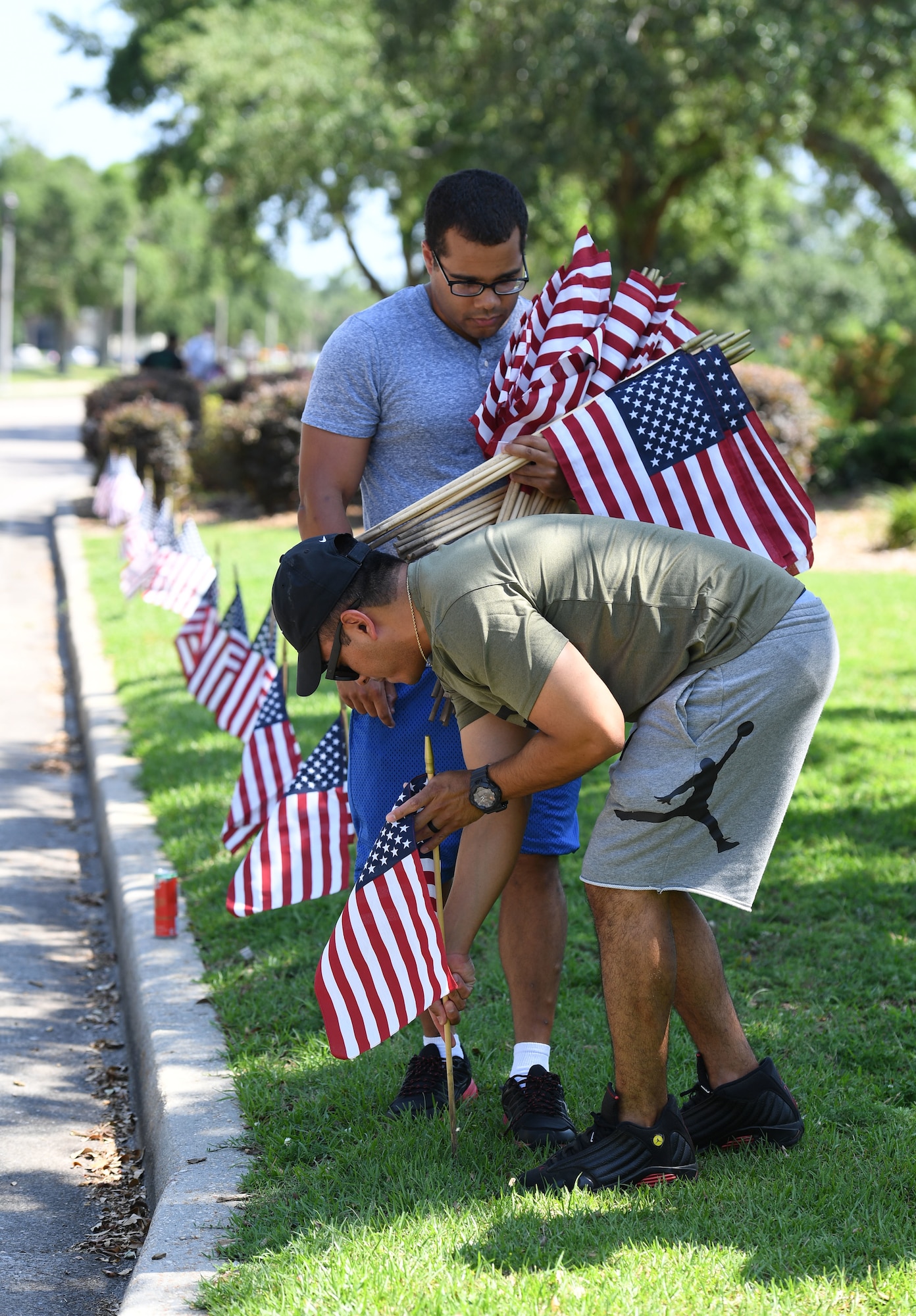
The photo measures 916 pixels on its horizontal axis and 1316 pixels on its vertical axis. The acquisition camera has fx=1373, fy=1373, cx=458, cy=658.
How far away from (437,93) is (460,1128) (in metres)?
19.9

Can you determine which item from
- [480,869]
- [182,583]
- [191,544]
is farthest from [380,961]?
[191,544]

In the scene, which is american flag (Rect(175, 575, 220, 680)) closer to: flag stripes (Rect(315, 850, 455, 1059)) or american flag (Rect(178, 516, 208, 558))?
american flag (Rect(178, 516, 208, 558))

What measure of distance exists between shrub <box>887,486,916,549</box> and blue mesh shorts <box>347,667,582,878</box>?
1161 centimetres

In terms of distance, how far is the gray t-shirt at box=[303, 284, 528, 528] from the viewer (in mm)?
3521

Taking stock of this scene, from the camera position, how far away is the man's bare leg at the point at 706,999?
326 cm

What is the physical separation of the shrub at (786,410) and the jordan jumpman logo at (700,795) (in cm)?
1353

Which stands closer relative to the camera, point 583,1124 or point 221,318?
point 583,1124

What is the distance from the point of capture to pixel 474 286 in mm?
3471

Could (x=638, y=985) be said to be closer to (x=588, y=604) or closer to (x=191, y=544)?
(x=588, y=604)

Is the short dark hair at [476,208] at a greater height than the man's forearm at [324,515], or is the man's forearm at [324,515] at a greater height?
the short dark hair at [476,208]

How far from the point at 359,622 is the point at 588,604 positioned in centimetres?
49

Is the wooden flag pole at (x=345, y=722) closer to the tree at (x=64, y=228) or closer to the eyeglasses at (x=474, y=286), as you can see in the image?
the eyeglasses at (x=474, y=286)

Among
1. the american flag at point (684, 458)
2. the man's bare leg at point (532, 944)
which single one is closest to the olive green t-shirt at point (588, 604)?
the american flag at point (684, 458)

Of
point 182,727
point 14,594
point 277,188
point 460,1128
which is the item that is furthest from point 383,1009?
point 277,188
